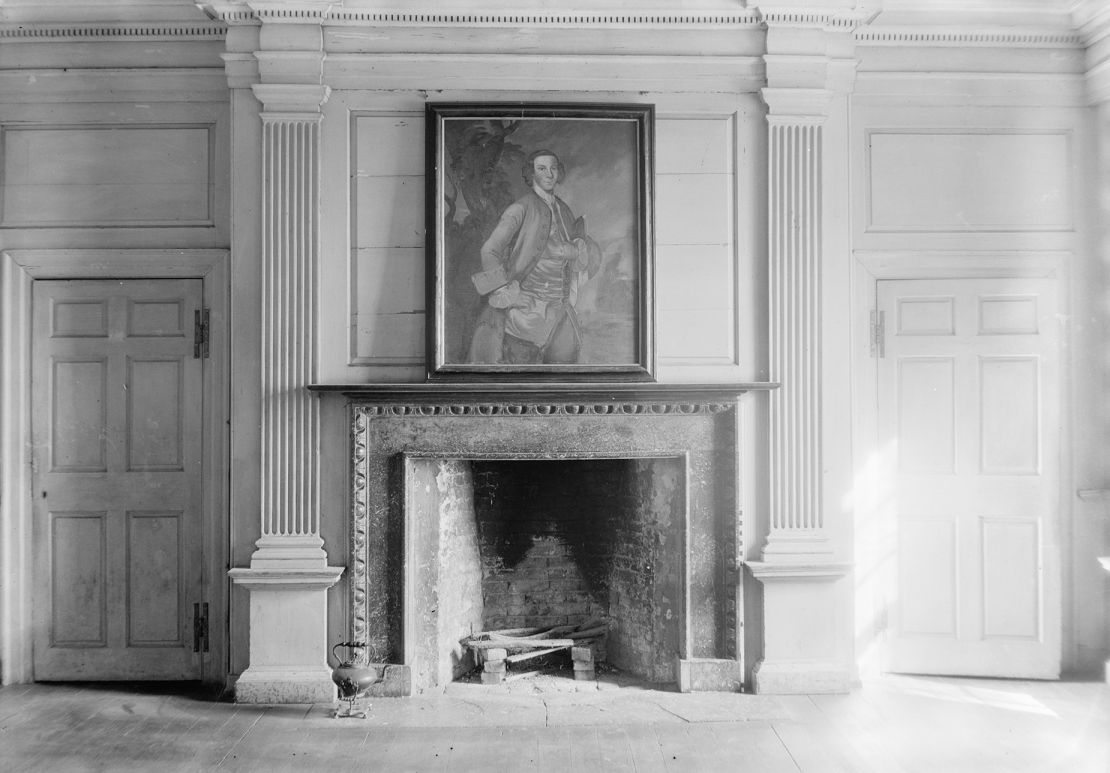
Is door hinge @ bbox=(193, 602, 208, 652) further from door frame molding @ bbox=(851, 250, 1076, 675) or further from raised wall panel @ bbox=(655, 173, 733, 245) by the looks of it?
door frame molding @ bbox=(851, 250, 1076, 675)

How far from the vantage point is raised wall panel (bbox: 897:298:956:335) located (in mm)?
3818

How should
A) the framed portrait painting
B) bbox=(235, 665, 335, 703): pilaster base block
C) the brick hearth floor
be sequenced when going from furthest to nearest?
1. the framed portrait painting
2. bbox=(235, 665, 335, 703): pilaster base block
3. the brick hearth floor

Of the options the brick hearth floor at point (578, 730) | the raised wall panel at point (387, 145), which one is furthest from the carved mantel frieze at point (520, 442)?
the raised wall panel at point (387, 145)

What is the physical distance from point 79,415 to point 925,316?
4.08 m

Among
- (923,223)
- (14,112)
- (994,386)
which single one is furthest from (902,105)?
(14,112)

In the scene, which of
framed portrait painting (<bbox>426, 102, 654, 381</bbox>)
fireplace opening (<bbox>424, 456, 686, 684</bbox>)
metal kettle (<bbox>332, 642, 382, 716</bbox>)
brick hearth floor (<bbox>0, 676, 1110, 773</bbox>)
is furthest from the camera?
fireplace opening (<bbox>424, 456, 686, 684</bbox>)

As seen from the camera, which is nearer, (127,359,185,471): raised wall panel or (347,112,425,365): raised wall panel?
(347,112,425,365): raised wall panel

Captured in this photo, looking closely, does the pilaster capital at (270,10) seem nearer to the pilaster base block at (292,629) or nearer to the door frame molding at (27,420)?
the door frame molding at (27,420)

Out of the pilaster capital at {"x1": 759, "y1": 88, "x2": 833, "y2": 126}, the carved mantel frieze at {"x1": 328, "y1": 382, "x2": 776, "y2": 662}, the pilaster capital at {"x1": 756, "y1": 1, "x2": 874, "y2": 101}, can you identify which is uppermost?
the pilaster capital at {"x1": 756, "y1": 1, "x2": 874, "y2": 101}

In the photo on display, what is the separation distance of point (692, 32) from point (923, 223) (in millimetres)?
1422

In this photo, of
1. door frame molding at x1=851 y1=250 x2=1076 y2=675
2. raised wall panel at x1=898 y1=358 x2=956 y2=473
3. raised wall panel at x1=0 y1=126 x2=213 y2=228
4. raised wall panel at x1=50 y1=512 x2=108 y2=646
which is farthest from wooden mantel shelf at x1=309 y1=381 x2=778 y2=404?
raised wall panel at x1=50 y1=512 x2=108 y2=646

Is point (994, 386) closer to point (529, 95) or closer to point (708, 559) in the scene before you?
point (708, 559)

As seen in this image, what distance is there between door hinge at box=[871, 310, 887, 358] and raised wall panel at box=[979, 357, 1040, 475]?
0.47 metres

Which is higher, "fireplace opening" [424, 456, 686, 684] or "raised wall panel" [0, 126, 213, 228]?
"raised wall panel" [0, 126, 213, 228]
